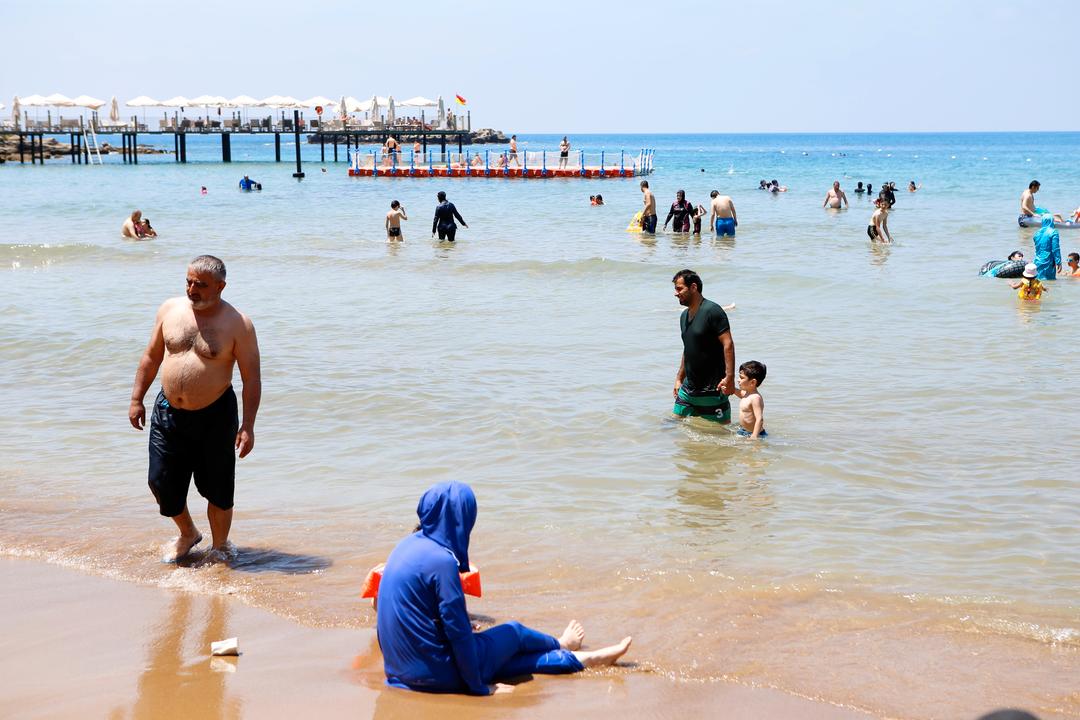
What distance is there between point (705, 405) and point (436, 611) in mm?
4529

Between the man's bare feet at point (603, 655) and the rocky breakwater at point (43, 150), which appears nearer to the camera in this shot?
the man's bare feet at point (603, 655)

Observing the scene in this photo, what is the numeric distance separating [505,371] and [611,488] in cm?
387

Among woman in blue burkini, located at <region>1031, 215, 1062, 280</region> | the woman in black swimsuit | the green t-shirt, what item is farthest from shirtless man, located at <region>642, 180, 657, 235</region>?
the green t-shirt

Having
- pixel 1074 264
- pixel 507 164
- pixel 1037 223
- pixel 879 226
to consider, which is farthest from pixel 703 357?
pixel 507 164

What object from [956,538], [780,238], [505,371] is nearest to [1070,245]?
[780,238]

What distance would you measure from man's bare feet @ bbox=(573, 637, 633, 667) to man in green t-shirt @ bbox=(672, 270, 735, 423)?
3606 millimetres

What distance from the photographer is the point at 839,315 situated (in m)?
14.5

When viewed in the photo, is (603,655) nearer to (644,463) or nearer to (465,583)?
(465,583)

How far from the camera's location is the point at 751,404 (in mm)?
8117

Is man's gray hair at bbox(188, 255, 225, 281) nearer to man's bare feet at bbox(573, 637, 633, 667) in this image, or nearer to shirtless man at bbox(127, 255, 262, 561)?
shirtless man at bbox(127, 255, 262, 561)

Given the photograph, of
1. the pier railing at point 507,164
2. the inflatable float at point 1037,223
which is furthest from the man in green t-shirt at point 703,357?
the pier railing at point 507,164

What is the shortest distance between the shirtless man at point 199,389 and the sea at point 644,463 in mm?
501

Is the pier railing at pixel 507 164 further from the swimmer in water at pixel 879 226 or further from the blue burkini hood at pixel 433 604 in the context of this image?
the blue burkini hood at pixel 433 604

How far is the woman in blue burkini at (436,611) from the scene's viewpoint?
3.94m
